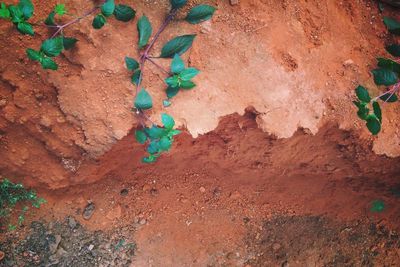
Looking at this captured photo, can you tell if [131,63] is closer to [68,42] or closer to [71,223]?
[68,42]

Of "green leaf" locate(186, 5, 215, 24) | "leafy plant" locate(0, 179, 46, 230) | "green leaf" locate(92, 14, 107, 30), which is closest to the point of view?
"green leaf" locate(92, 14, 107, 30)

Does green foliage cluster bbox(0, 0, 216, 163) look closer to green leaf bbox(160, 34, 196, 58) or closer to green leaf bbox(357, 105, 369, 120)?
green leaf bbox(160, 34, 196, 58)

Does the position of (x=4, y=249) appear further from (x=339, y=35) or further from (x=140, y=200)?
(x=339, y=35)

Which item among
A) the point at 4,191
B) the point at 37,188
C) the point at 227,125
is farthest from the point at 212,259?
the point at 4,191

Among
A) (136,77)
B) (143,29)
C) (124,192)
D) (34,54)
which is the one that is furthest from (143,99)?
(124,192)

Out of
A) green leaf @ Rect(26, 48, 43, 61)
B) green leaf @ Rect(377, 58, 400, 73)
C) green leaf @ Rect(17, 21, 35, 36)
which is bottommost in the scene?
green leaf @ Rect(26, 48, 43, 61)

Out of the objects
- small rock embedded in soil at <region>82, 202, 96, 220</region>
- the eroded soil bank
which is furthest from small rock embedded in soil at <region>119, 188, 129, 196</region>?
small rock embedded in soil at <region>82, 202, 96, 220</region>

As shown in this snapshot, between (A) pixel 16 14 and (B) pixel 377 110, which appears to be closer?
(A) pixel 16 14
